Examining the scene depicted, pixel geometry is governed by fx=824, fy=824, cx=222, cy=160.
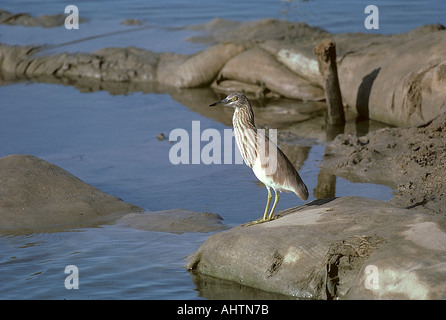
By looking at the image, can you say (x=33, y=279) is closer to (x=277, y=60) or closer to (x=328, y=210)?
(x=328, y=210)

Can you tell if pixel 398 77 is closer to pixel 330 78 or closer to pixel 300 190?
pixel 330 78

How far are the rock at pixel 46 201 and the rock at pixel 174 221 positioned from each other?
12.8 inches

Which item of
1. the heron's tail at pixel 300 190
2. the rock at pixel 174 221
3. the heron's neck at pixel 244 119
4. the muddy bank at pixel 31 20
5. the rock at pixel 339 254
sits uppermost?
the muddy bank at pixel 31 20

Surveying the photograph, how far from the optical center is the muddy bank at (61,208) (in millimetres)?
8781

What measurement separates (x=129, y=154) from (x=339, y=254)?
6.45m

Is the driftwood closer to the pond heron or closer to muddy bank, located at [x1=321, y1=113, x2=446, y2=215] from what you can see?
muddy bank, located at [x1=321, y1=113, x2=446, y2=215]

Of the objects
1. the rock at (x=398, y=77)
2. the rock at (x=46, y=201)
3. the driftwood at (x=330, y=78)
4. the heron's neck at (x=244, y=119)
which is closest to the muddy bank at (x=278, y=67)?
the rock at (x=398, y=77)

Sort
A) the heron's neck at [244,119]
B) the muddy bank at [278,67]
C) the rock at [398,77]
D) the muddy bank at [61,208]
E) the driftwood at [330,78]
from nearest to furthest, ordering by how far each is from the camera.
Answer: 1. the heron's neck at [244,119]
2. the muddy bank at [61,208]
3. the rock at [398,77]
4. the muddy bank at [278,67]
5. the driftwood at [330,78]

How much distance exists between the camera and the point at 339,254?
650 cm

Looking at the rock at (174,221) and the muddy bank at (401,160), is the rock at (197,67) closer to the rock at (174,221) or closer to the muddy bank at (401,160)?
the muddy bank at (401,160)

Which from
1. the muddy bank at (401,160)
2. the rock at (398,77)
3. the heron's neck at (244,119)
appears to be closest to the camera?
the heron's neck at (244,119)
